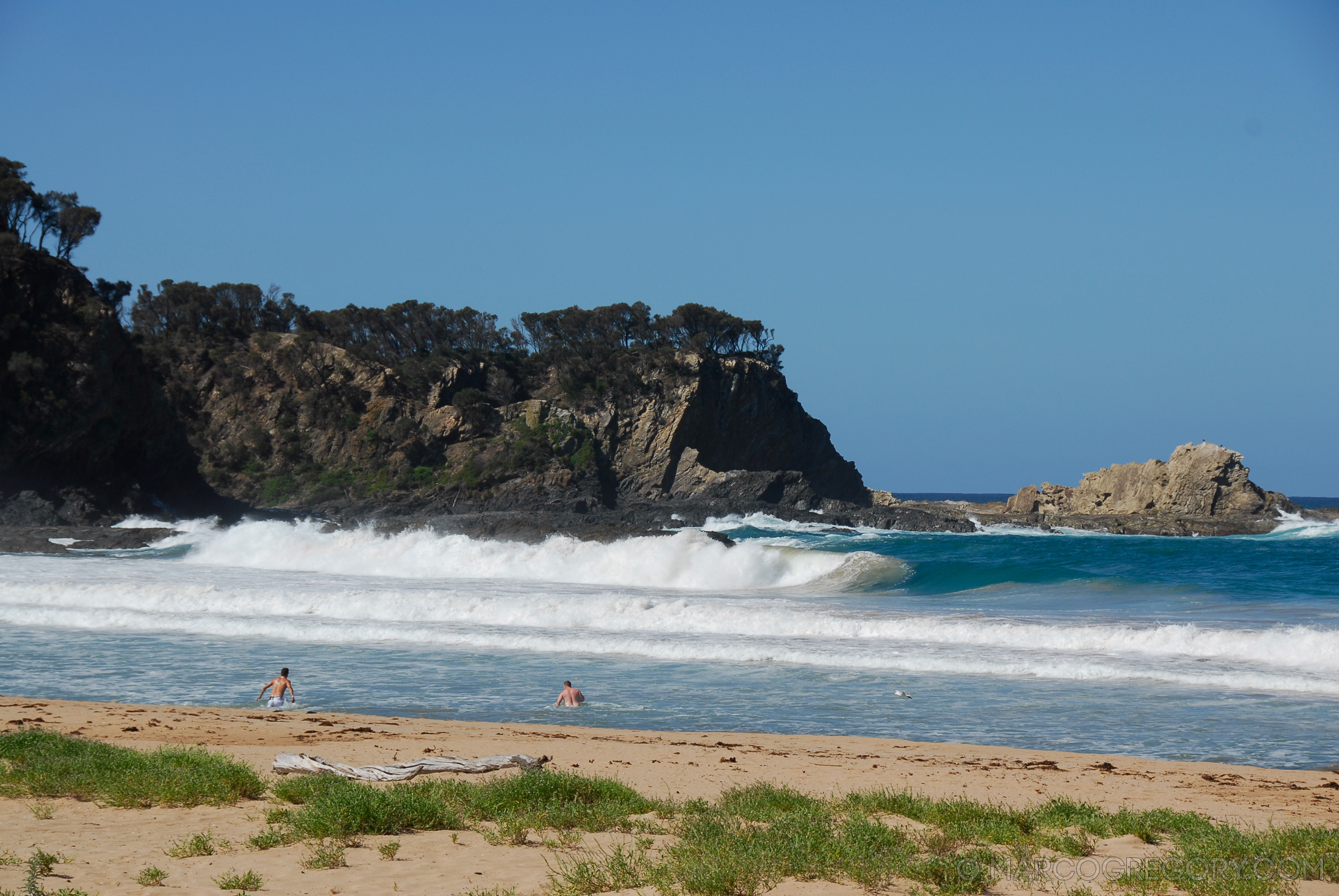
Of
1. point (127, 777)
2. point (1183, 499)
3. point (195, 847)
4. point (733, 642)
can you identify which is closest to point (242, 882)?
point (195, 847)

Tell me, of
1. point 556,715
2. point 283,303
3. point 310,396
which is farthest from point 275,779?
point 283,303

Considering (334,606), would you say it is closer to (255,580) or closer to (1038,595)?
(255,580)

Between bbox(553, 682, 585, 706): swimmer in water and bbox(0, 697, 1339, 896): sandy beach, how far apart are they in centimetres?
25

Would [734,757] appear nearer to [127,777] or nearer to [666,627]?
[127,777]

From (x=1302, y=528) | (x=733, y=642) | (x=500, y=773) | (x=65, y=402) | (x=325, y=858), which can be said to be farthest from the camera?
(x=1302, y=528)

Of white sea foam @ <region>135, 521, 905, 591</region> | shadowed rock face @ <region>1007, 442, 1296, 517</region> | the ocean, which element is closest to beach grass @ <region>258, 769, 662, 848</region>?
the ocean

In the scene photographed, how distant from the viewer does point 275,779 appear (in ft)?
22.4

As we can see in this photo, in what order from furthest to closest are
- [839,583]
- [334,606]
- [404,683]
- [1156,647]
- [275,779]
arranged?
[839,583] → [334,606] → [1156,647] → [404,683] → [275,779]

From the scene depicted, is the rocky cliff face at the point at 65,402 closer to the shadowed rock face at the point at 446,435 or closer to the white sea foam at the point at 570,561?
the white sea foam at the point at 570,561

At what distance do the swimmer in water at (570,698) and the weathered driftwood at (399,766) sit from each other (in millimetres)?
3843

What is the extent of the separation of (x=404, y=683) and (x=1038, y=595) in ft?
55.0

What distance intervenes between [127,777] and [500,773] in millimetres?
2582

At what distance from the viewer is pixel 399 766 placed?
23.2ft

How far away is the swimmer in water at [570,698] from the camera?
11.4 m
